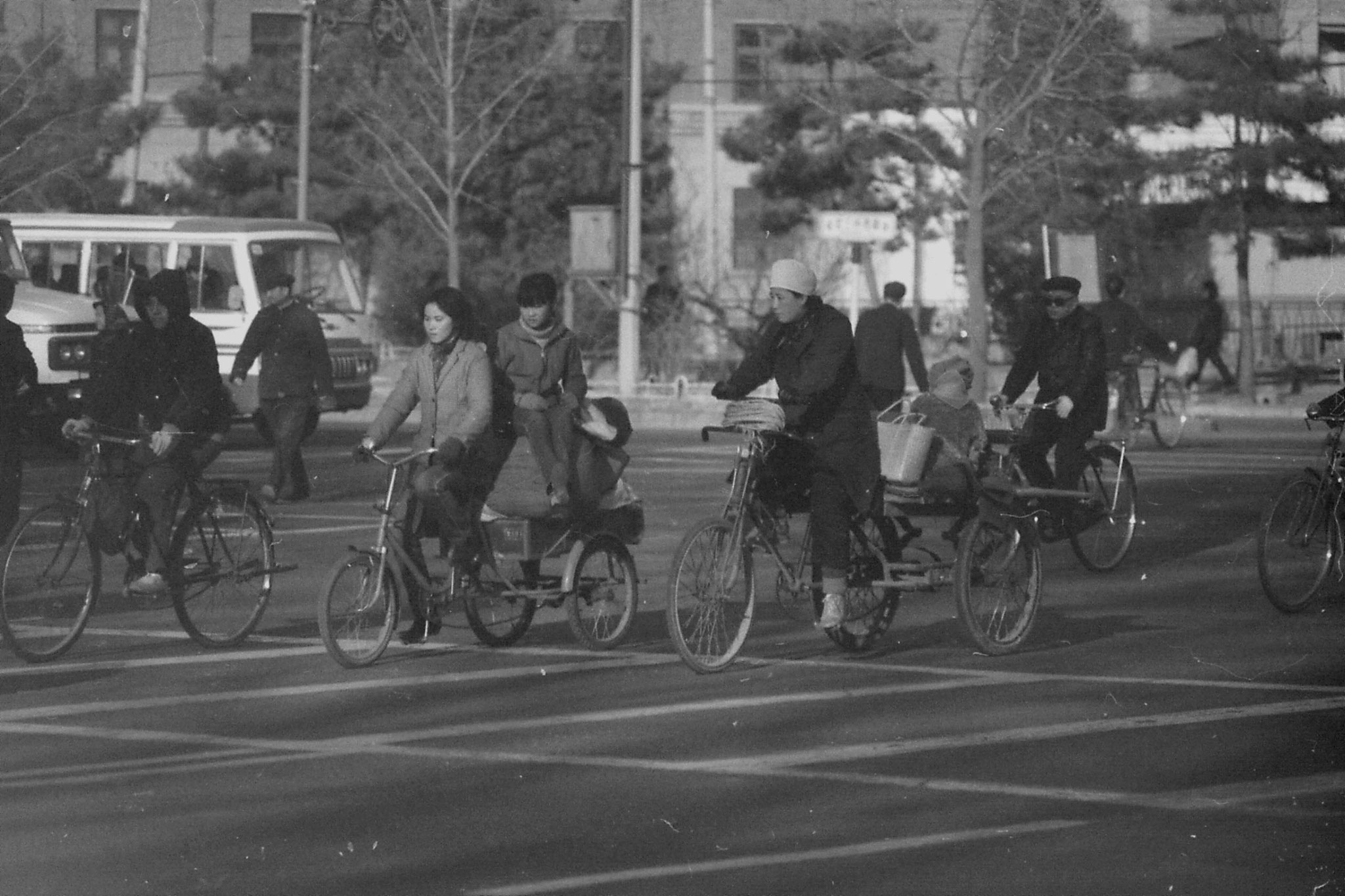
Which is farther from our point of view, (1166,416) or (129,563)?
(1166,416)

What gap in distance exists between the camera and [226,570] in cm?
1132

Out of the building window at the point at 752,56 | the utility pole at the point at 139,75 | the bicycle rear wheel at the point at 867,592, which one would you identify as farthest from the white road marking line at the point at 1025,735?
the building window at the point at 752,56

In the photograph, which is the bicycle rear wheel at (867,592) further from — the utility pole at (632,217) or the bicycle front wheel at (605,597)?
the utility pole at (632,217)

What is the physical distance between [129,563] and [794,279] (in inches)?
137

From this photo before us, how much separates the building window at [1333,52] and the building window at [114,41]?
1867 centimetres

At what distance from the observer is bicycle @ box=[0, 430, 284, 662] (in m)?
10.6

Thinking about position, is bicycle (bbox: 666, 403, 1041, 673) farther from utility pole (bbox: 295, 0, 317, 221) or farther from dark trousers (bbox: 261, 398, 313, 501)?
utility pole (bbox: 295, 0, 317, 221)

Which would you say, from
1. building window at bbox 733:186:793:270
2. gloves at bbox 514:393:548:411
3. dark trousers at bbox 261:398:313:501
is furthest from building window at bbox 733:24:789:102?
gloves at bbox 514:393:548:411

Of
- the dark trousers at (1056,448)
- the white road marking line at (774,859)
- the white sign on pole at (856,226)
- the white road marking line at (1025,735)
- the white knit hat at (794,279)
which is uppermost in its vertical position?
the white sign on pole at (856,226)

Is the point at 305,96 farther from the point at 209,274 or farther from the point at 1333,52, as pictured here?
the point at 1333,52

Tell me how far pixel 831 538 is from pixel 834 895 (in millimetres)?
4319

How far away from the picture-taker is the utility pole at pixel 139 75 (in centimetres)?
3441

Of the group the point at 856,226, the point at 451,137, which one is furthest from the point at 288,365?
the point at 451,137

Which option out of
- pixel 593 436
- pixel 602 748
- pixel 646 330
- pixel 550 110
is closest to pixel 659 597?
pixel 593 436
